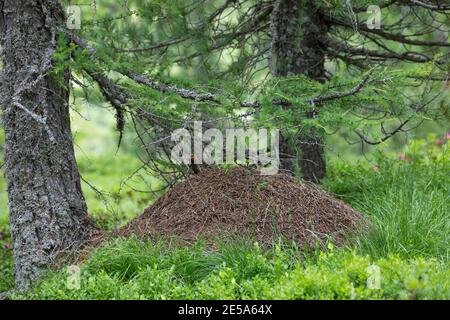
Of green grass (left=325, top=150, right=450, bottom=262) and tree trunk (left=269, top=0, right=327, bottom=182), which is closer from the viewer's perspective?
green grass (left=325, top=150, right=450, bottom=262)

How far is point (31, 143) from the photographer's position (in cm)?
530

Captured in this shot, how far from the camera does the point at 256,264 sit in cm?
445

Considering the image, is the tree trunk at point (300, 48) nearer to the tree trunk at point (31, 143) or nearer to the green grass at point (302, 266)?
the green grass at point (302, 266)

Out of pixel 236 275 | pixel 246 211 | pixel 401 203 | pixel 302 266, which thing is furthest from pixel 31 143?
pixel 401 203

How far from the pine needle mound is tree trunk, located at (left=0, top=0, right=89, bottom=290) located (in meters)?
0.66

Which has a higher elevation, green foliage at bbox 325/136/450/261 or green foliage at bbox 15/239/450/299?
green foliage at bbox 325/136/450/261

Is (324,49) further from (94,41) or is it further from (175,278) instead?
(175,278)

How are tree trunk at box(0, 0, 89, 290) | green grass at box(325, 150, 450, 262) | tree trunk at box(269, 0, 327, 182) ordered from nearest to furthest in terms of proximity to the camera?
green grass at box(325, 150, 450, 262) < tree trunk at box(0, 0, 89, 290) < tree trunk at box(269, 0, 327, 182)

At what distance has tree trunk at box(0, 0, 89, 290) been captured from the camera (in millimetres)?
5281

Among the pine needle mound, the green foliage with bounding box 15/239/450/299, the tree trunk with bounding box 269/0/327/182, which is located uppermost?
the tree trunk with bounding box 269/0/327/182

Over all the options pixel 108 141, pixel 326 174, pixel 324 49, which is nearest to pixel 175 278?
Result: pixel 326 174

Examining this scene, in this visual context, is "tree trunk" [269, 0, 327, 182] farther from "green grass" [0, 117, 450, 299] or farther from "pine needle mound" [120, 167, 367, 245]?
"pine needle mound" [120, 167, 367, 245]

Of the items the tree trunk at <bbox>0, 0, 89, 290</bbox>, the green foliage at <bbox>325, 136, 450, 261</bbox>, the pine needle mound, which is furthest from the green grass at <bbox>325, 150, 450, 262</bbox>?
the tree trunk at <bbox>0, 0, 89, 290</bbox>
